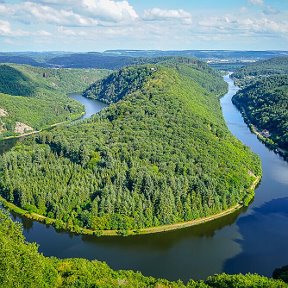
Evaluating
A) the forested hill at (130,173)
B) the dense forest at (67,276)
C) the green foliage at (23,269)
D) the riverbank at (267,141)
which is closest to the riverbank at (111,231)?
the forested hill at (130,173)

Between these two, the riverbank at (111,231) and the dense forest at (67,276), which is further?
the riverbank at (111,231)

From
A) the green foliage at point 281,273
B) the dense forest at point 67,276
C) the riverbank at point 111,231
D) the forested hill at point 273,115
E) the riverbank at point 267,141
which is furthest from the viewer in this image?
the forested hill at point 273,115

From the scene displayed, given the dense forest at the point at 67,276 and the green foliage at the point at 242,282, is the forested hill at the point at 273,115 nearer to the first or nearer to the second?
the green foliage at the point at 242,282

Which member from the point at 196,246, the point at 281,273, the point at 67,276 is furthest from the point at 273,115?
the point at 67,276

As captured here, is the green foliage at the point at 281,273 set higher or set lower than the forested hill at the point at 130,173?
lower

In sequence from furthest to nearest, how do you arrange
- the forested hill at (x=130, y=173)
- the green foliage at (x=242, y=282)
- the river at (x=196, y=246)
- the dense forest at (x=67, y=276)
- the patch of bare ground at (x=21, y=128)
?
the patch of bare ground at (x=21, y=128), the forested hill at (x=130, y=173), the river at (x=196, y=246), the green foliage at (x=242, y=282), the dense forest at (x=67, y=276)

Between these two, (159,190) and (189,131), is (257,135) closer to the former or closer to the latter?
(189,131)

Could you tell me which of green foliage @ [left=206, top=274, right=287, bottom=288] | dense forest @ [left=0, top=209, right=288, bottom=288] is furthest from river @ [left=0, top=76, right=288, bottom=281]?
green foliage @ [left=206, top=274, right=287, bottom=288]

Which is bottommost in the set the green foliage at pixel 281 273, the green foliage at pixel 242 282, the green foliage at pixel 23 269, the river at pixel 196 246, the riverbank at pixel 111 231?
the river at pixel 196 246
